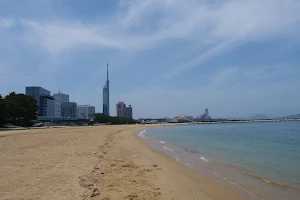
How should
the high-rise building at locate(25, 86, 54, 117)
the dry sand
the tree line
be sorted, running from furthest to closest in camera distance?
the high-rise building at locate(25, 86, 54, 117) → the tree line → the dry sand

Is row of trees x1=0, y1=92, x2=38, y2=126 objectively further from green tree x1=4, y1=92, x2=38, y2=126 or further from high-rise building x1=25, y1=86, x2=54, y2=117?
high-rise building x1=25, y1=86, x2=54, y2=117

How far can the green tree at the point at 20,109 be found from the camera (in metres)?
69.3

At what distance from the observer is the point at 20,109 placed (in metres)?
69.7

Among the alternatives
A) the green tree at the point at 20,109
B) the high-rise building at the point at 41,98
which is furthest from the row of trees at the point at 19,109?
the high-rise building at the point at 41,98

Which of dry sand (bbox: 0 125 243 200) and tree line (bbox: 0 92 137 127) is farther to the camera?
tree line (bbox: 0 92 137 127)

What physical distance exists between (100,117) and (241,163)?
13909 centimetres

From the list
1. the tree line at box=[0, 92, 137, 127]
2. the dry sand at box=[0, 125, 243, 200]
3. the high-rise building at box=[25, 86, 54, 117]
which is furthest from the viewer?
the high-rise building at box=[25, 86, 54, 117]

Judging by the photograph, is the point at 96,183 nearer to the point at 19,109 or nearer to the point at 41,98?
the point at 19,109

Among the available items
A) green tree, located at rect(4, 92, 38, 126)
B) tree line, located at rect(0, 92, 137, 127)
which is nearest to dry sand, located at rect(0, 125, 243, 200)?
tree line, located at rect(0, 92, 137, 127)

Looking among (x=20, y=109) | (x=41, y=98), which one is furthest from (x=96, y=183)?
(x=41, y=98)

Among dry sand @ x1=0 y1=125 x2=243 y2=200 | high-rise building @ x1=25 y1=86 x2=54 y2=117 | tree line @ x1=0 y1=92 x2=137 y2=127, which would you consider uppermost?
high-rise building @ x1=25 y1=86 x2=54 y2=117

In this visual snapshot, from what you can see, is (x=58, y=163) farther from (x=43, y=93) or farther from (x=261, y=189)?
(x=43, y=93)

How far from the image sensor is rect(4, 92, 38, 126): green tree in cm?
6928

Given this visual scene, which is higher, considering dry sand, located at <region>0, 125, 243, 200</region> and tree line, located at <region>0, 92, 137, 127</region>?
tree line, located at <region>0, 92, 137, 127</region>
